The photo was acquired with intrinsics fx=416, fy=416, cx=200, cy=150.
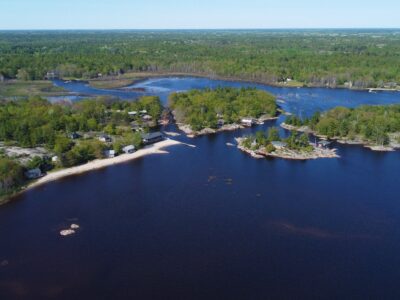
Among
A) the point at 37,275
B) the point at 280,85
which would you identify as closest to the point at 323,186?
the point at 37,275

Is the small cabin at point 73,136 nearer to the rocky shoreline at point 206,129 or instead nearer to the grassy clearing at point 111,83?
the rocky shoreline at point 206,129

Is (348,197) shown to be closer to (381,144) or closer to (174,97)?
(381,144)

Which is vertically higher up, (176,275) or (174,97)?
(174,97)

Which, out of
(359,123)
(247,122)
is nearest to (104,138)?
(247,122)

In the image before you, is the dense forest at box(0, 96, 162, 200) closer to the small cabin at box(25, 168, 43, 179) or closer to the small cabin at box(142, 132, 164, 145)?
the small cabin at box(25, 168, 43, 179)

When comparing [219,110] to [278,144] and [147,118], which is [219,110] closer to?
[147,118]

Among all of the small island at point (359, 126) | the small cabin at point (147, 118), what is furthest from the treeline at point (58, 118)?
the small island at point (359, 126)

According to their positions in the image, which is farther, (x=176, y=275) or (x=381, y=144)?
(x=381, y=144)
